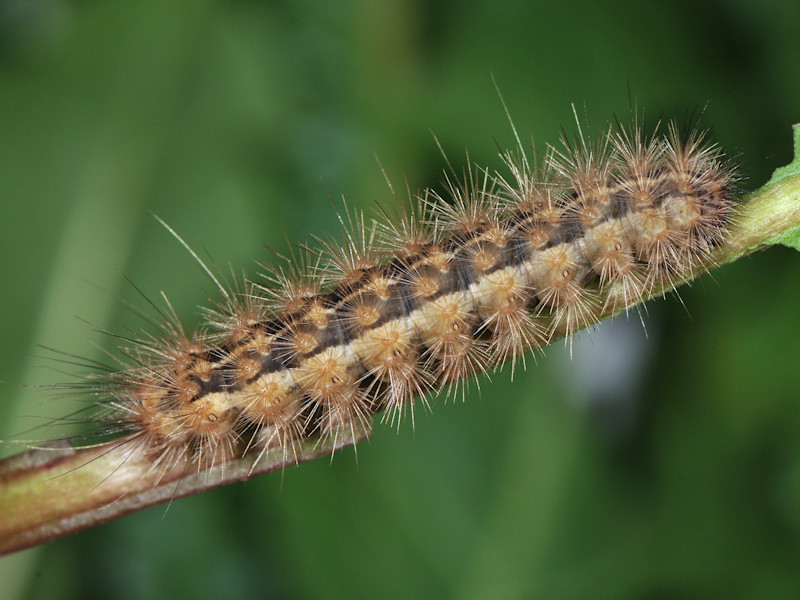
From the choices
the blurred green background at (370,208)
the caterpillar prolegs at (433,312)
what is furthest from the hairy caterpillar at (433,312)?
the blurred green background at (370,208)

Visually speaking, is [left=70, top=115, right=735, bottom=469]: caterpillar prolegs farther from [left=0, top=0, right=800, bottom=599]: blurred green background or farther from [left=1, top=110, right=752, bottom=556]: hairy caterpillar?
[left=0, top=0, right=800, bottom=599]: blurred green background

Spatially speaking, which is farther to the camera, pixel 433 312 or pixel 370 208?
pixel 370 208

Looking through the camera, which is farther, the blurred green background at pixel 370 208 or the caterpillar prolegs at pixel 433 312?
the blurred green background at pixel 370 208

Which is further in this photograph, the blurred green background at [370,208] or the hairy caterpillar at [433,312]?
the blurred green background at [370,208]

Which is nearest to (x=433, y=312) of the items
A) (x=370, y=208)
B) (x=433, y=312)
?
(x=433, y=312)

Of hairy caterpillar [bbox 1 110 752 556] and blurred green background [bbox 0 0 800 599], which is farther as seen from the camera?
blurred green background [bbox 0 0 800 599]

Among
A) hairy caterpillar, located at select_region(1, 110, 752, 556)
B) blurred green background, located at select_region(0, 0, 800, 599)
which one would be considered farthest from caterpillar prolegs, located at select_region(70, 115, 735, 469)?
blurred green background, located at select_region(0, 0, 800, 599)

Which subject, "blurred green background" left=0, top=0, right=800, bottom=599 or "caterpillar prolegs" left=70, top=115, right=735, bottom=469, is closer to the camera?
"caterpillar prolegs" left=70, top=115, right=735, bottom=469

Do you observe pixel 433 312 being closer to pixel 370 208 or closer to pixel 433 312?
pixel 433 312

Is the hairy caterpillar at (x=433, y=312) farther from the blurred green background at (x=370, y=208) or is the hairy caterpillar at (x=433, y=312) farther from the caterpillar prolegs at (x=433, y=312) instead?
the blurred green background at (x=370, y=208)

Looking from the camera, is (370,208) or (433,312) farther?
(370,208)
